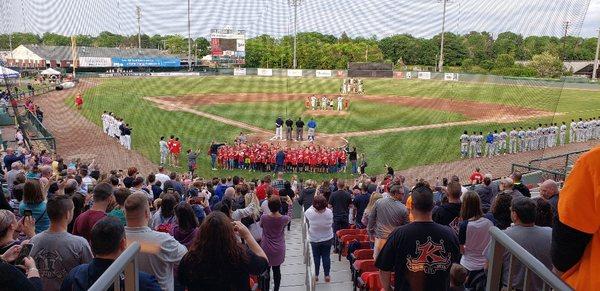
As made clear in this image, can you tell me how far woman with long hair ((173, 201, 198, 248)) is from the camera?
15.4 ft

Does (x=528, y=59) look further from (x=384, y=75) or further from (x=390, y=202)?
(x=390, y=202)

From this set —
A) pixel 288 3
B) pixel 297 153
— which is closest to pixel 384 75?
pixel 288 3

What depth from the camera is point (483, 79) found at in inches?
1923

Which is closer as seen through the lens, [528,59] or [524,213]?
[524,213]

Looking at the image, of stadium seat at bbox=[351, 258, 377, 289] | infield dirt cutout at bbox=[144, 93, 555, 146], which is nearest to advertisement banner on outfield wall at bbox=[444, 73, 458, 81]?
infield dirt cutout at bbox=[144, 93, 555, 146]

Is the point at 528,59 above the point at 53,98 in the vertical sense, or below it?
above

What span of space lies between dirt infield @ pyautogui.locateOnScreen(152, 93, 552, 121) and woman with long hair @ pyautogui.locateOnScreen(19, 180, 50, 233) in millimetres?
30905

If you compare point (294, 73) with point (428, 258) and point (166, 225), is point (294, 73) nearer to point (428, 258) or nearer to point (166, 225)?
point (166, 225)

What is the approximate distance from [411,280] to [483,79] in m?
49.2

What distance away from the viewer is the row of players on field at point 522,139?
22.1 meters

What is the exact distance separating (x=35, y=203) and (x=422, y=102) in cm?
3964

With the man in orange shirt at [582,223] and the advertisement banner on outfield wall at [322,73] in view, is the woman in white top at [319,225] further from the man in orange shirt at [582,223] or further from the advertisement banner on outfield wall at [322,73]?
the advertisement banner on outfield wall at [322,73]

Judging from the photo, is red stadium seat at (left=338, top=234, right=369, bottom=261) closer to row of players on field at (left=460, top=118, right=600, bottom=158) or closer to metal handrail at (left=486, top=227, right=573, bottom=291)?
metal handrail at (left=486, top=227, right=573, bottom=291)

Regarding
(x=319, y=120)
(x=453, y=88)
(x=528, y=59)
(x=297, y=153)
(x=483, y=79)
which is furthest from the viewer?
(x=453, y=88)
